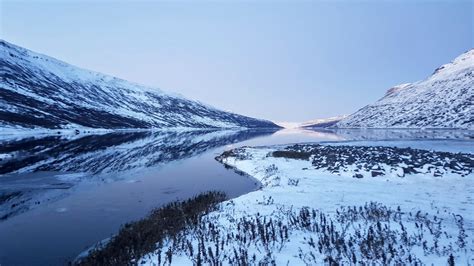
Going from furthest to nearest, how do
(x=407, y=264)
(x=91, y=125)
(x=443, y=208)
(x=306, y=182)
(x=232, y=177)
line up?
(x=91, y=125), (x=232, y=177), (x=306, y=182), (x=443, y=208), (x=407, y=264)

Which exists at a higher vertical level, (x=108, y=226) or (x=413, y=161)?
(x=413, y=161)

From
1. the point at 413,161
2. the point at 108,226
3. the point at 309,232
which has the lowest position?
the point at 108,226

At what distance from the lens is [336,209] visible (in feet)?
43.9

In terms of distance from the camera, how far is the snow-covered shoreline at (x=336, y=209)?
27.6ft

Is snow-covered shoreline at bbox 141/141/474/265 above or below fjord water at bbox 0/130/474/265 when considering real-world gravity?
above

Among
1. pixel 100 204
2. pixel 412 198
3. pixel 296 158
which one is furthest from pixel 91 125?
pixel 412 198

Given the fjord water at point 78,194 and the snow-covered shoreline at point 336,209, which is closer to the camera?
the snow-covered shoreline at point 336,209

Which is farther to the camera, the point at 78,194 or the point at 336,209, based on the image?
the point at 78,194

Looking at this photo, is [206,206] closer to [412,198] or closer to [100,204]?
[100,204]

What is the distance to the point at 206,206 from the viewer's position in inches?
620

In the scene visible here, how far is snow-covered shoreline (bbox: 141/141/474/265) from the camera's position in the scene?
840 cm

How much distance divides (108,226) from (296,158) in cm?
2324

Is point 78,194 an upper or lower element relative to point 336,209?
lower

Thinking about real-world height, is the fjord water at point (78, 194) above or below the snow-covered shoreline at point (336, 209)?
below
